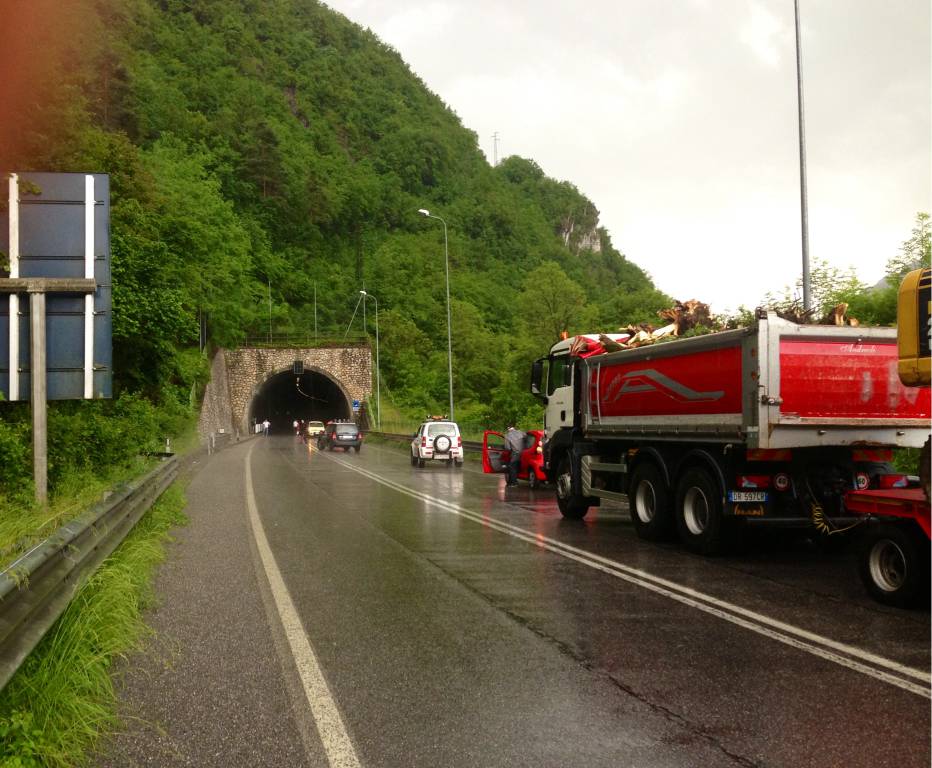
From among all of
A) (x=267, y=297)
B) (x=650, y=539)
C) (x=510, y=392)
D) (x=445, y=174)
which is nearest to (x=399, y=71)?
(x=445, y=174)

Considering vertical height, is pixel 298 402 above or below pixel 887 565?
above

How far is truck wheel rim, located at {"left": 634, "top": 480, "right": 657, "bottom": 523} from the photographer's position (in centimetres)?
1192

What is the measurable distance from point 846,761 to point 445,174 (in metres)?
141

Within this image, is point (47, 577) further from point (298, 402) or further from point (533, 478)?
point (298, 402)

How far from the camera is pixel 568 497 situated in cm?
1463

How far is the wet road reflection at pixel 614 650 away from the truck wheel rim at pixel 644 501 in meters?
0.38

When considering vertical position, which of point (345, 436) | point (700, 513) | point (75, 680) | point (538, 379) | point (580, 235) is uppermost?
point (580, 235)

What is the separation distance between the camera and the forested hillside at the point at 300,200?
2553 cm

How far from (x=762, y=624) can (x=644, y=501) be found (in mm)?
5188

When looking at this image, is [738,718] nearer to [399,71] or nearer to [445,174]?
[445,174]

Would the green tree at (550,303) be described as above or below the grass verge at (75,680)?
above

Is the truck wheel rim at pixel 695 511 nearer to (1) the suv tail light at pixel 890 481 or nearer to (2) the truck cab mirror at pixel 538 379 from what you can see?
(1) the suv tail light at pixel 890 481

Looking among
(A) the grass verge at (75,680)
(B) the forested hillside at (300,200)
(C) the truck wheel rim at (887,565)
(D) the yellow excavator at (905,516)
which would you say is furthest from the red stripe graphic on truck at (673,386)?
(B) the forested hillside at (300,200)

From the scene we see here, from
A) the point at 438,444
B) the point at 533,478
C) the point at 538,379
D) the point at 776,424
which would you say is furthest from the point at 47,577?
the point at 438,444
